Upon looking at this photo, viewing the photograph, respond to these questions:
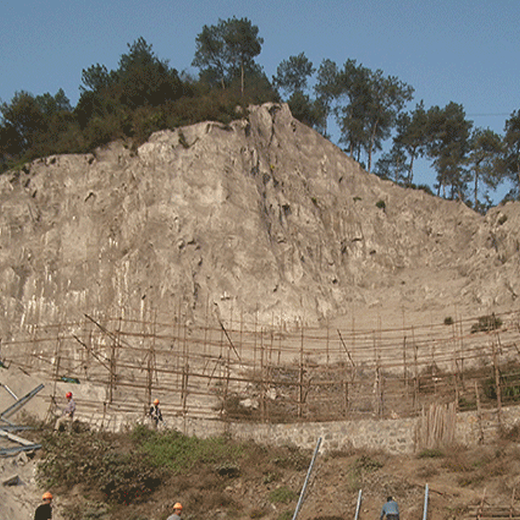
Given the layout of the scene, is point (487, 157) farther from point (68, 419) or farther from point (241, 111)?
point (68, 419)

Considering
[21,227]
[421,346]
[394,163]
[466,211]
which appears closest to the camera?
[421,346]

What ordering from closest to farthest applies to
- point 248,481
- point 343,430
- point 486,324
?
1. point 248,481
2. point 343,430
3. point 486,324

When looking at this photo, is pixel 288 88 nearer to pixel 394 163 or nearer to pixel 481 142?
pixel 394 163

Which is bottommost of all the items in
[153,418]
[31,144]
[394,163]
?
[153,418]

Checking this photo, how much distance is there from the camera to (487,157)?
169 ft

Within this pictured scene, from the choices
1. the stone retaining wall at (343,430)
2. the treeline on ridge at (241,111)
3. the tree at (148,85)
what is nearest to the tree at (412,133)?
Answer: the treeline on ridge at (241,111)

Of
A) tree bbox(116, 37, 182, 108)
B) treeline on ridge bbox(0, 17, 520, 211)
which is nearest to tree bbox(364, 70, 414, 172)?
treeline on ridge bbox(0, 17, 520, 211)

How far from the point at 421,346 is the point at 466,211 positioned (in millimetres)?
18700

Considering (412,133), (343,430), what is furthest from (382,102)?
(343,430)

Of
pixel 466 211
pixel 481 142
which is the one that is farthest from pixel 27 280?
pixel 481 142

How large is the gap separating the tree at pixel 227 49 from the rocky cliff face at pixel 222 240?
10.5m

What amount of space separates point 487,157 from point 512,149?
7.51 feet

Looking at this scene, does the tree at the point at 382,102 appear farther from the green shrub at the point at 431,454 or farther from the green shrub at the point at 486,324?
the green shrub at the point at 431,454

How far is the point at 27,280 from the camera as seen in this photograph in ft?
121
